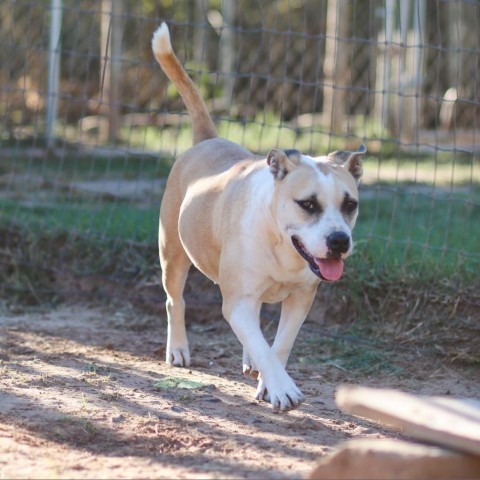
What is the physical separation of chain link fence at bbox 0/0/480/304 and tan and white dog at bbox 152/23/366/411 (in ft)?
3.98

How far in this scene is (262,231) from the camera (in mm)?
4496

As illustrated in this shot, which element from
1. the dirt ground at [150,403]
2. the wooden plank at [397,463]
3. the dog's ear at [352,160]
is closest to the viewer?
the wooden plank at [397,463]

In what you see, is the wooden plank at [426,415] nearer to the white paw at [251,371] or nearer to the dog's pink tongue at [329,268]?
the dog's pink tongue at [329,268]

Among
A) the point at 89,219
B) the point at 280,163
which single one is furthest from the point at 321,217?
the point at 89,219

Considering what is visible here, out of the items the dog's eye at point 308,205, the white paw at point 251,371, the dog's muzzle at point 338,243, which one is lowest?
the white paw at point 251,371

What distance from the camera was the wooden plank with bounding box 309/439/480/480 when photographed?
3029mm

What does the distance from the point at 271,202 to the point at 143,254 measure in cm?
247

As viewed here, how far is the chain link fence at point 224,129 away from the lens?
6.39m

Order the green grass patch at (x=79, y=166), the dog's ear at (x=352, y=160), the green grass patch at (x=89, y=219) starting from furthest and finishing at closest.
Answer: the green grass patch at (x=79, y=166)
the green grass patch at (x=89, y=219)
the dog's ear at (x=352, y=160)

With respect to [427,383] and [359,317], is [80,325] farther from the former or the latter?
[427,383]

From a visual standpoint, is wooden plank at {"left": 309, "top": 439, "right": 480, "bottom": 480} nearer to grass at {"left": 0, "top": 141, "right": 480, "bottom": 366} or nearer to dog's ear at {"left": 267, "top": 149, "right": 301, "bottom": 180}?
dog's ear at {"left": 267, "top": 149, "right": 301, "bottom": 180}

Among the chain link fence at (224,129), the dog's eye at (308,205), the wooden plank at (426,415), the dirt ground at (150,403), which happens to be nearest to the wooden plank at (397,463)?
the wooden plank at (426,415)

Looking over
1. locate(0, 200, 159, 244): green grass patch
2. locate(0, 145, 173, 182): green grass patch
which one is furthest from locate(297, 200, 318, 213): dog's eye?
locate(0, 145, 173, 182): green grass patch

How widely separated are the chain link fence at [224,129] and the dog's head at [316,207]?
1566 mm
